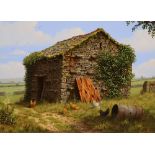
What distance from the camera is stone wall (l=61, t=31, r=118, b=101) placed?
748 inches

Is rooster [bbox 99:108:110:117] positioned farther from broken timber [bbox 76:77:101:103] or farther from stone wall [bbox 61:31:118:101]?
stone wall [bbox 61:31:118:101]

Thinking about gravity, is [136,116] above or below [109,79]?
below

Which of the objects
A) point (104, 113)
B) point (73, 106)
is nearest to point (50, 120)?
point (104, 113)

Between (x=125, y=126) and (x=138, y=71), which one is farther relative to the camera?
(x=138, y=71)

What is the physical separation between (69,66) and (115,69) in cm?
234

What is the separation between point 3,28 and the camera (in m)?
→ 15.0

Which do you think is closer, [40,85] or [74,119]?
[74,119]

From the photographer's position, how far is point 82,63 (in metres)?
19.5

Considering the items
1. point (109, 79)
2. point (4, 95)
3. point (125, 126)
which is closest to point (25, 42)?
point (4, 95)

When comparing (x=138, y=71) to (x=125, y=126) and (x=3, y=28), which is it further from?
(x=3, y=28)

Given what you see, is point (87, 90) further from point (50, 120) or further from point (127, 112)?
point (127, 112)
